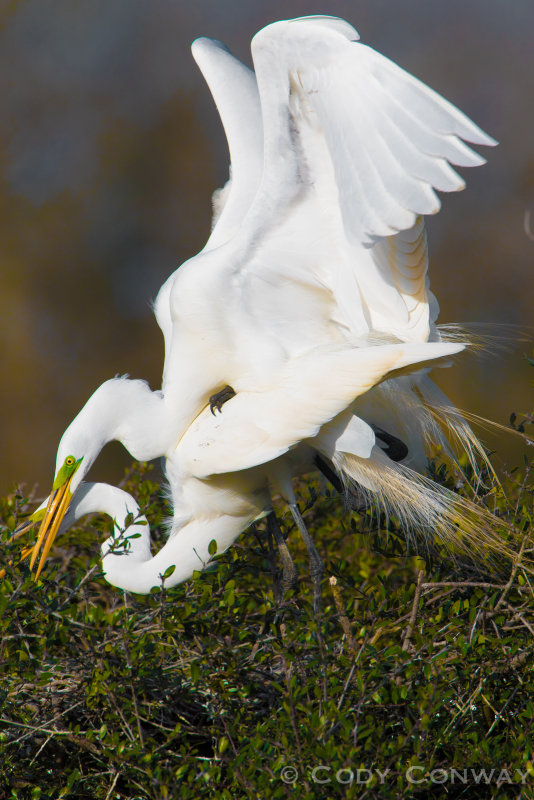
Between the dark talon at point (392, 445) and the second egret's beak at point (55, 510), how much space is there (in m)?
Result: 0.89

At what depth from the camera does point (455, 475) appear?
243 cm

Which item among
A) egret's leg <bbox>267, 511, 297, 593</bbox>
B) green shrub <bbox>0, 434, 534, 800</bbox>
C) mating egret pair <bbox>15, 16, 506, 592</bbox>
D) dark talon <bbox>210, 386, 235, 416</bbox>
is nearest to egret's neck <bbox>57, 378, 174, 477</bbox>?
mating egret pair <bbox>15, 16, 506, 592</bbox>

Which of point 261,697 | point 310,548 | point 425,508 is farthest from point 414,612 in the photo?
point 310,548

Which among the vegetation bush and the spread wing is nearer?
the vegetation bush

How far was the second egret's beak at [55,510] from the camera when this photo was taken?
2307 millimetres

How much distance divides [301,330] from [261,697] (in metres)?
1.00

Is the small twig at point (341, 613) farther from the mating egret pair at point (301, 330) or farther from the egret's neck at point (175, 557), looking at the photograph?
the egret's neck at point (175, 557)

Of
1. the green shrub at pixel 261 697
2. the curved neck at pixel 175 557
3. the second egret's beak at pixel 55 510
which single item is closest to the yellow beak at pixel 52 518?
the second egret's beak at pixel 55 510

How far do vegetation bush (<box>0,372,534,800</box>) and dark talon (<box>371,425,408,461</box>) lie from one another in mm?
492

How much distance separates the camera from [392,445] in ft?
8.22

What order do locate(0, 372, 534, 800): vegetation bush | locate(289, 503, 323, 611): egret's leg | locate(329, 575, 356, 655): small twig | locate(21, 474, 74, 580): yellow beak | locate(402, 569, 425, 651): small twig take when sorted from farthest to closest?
locate(289, 503, 323, 611): egret's leg, locate(21, 474, 74, 580): yellow beak, locate(402, 569, 425, 651): small twig, locate(329, 575, 356, 655): small twig, locate(0, 372, 534, 800): vegetation bush

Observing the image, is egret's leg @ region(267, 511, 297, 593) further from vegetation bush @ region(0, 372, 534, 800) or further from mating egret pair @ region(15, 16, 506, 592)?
vegetation bush @ region(0, 372, 534, 800)

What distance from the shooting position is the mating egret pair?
1787 mm

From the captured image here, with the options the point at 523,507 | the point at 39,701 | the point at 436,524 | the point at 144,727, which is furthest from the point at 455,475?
the point at 39,701
